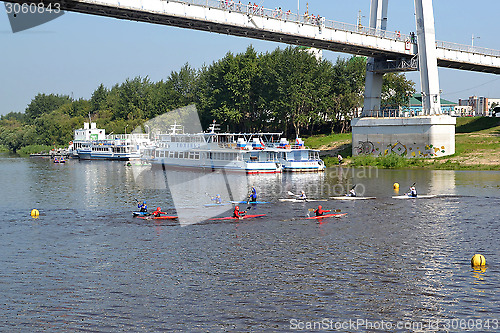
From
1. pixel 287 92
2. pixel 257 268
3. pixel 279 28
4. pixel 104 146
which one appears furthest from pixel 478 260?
pixel 104 146

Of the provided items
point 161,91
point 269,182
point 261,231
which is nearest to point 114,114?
point 161,91

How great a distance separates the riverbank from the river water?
24454 mm

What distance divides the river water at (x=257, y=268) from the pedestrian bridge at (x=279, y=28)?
23862mm

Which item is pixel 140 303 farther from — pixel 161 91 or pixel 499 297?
pixel 161 91

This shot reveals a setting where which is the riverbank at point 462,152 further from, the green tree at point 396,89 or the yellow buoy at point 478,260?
the yellow buoy at point 478,260

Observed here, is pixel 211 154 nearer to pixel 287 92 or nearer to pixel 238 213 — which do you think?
pixel 287 92

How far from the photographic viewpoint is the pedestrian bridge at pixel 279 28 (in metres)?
64.6

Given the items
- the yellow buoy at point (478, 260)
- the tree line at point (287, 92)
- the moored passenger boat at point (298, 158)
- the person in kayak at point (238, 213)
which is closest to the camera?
the yellow buoy at point (478, 260)

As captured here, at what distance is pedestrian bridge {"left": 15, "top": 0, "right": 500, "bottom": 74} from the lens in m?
64.6

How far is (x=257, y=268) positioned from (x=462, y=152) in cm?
6219

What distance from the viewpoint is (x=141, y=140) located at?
144 m

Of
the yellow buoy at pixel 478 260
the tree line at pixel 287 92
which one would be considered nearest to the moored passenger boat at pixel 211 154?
the tree line at pixel 287 92

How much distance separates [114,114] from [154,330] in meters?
181

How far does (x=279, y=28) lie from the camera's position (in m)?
76.1
